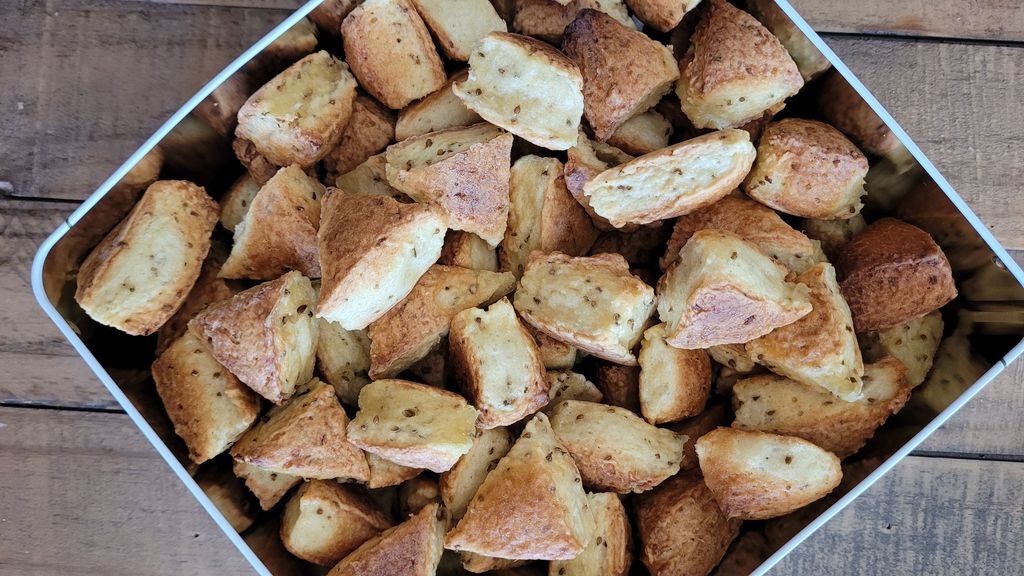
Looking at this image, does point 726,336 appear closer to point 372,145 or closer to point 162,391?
point 372,145

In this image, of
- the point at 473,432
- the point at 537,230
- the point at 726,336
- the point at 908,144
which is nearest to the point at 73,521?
the point at 473,432

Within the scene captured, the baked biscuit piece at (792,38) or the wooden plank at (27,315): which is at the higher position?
the baked biscuit piece at (792,38)

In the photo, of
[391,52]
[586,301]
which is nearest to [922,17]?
[586,301]

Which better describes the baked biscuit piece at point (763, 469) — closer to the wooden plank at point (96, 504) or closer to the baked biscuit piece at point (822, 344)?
the baked biscuit piece at point (822, 344)

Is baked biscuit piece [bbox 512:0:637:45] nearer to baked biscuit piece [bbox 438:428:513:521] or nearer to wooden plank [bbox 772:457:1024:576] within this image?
baked biscuit piece [bbox 438:428:513:521]

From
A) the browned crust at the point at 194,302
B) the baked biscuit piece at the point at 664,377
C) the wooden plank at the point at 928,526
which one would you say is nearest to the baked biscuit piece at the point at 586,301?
the baked biscuit piece at the point at 664,377

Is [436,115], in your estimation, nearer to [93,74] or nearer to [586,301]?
[586,301]

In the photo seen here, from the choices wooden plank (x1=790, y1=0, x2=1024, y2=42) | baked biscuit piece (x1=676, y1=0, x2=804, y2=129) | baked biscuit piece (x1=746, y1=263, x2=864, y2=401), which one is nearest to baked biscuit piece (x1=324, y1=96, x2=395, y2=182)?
baked biscuit piece (x1=676, y1=0, x2=804, y2=129)
